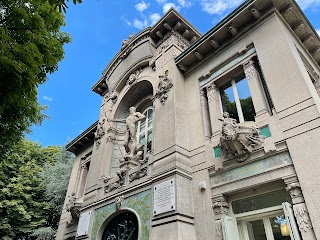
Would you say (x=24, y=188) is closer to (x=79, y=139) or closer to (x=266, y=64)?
(x=79, y=139)

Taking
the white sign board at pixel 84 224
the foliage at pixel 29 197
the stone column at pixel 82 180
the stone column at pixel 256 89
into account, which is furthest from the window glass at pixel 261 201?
the foliage at pixel 29 197

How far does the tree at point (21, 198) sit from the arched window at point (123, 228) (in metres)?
A: 8.78

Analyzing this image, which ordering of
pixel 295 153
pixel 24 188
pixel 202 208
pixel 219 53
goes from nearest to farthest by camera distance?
pixel 295 153 → pixel 202 208 → pixel 219 53 → pixel 24 188

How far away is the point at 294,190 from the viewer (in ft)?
17.6

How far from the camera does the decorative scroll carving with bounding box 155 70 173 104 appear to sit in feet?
31.4

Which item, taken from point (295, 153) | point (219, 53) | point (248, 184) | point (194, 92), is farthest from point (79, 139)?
point (295, 153)

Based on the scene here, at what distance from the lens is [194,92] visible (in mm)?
9414

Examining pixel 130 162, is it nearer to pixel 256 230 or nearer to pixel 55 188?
pixel 256 230

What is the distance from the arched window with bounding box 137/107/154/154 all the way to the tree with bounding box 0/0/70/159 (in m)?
4.93

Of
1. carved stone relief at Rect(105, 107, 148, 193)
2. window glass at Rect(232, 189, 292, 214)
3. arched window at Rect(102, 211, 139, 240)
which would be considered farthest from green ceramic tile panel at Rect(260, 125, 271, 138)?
arched window at Rect(102, 211, 139, 240)

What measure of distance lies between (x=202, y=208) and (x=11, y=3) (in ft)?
22.8

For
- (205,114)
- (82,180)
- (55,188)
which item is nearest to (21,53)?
(205,114)

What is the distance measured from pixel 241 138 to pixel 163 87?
424 cm

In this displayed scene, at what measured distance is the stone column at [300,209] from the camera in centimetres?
489
